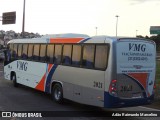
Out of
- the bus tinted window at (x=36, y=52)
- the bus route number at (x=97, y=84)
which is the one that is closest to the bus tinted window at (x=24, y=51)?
the bus tinted window at (x=36, y=52)

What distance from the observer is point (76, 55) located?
1240 centimetres

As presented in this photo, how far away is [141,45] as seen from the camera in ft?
36.4

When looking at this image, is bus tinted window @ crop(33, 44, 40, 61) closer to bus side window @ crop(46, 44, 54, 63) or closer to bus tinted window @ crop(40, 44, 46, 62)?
bus tinted window @ crop(40, 44, 46, 62)

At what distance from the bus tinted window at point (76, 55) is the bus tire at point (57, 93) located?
54.4 inches

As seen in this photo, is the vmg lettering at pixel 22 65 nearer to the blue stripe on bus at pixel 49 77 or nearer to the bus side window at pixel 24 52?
the bus side window at pixel 24 52

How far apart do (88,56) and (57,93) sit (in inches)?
103

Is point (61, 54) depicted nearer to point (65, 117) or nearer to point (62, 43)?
point (62, 43)

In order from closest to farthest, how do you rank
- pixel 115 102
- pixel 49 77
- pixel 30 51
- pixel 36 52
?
pixel 115 102, pixel 49 77, pixel 36 52, pixel 30 51

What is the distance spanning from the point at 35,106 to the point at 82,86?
2052 millimetres

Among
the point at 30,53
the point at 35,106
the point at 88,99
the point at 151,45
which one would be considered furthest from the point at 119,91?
the point at 30,53

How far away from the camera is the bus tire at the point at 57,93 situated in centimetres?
1313

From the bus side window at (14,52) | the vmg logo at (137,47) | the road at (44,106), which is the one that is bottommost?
the road at (44,106)

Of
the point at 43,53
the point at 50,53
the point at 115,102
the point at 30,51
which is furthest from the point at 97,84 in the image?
the point at 30,51

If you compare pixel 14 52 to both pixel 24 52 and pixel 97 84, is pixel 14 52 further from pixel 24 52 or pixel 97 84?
pixel 97 84
